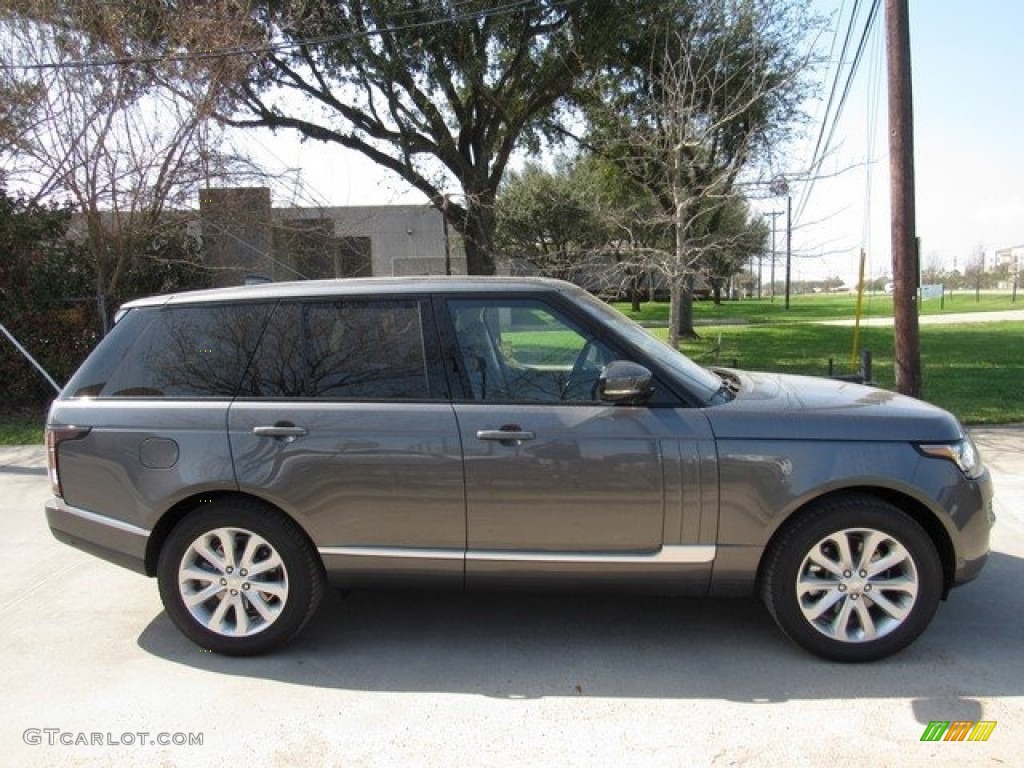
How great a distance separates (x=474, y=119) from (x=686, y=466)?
15.4m

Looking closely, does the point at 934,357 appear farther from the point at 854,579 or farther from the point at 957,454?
the point at 854,579

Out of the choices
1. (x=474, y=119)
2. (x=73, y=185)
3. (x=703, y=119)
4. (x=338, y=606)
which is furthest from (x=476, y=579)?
(x=474, y=119)

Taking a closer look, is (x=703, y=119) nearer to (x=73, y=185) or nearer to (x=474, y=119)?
(x=474, y=119)

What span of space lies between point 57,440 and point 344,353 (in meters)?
1.56

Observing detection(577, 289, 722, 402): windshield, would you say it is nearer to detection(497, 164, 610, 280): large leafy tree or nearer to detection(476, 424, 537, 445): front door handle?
detection(476, 424, 537, 445): front door handle

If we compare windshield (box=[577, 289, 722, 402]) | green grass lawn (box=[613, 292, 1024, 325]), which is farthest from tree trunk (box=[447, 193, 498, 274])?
windshield (box=[577, 289, 722, 402])

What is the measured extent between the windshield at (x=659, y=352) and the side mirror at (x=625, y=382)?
0.70 ft

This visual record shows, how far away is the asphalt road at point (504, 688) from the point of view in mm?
2820

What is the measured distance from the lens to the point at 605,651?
354 centimetres

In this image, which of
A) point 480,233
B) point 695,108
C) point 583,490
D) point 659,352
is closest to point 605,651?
point 583,490

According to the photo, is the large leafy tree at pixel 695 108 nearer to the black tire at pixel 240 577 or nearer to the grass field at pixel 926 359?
the grass field at pixel 926 359

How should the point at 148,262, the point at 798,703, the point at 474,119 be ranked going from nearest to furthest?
the point at 798,703 → the point at 148,262 → the point at 474,119

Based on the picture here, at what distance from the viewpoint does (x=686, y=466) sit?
3291 mm

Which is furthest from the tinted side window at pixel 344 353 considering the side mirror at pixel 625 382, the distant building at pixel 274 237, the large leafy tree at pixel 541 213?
the large leafy tree at pixel 541 213
